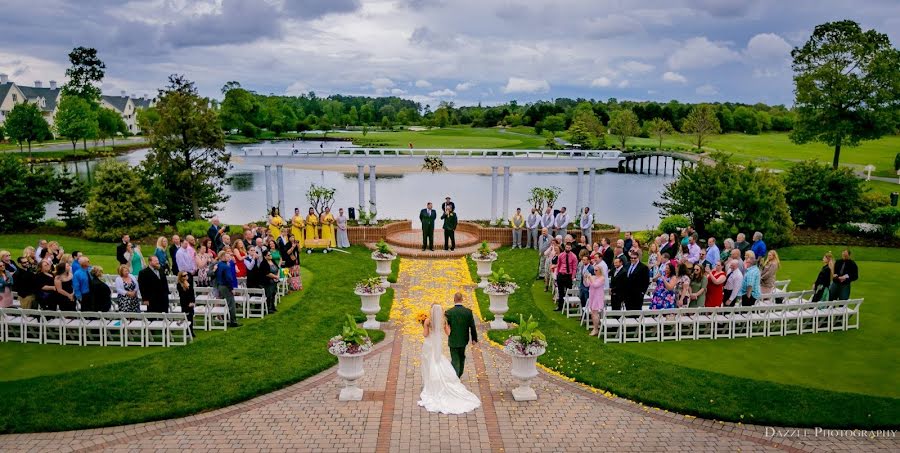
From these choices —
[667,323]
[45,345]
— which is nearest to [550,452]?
[667,323]

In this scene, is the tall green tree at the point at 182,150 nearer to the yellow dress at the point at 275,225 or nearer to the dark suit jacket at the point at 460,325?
the yellow dress at the point at 275,225

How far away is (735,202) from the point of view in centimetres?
2102

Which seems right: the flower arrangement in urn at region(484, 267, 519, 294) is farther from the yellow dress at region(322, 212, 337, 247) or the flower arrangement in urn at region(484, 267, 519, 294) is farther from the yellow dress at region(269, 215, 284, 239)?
the yellow dress at region(322, 212, 337, 247)

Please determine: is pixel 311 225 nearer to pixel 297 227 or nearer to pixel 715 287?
pixel 297 227

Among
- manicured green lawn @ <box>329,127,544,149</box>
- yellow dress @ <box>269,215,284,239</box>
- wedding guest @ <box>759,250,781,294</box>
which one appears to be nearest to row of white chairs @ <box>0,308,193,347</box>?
yellow dress @ <box>269,215,284,239</box>

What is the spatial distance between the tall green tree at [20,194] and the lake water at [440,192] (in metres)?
10.6

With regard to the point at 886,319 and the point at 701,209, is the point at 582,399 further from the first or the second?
the point at 701,209

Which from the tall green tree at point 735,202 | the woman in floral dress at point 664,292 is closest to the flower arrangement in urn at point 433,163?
the tall green tree at point 735,202

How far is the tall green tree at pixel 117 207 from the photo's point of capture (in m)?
21.3

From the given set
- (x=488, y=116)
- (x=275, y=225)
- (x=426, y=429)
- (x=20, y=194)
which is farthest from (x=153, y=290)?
(x=488, y=116)

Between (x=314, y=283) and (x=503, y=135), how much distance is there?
283 ft

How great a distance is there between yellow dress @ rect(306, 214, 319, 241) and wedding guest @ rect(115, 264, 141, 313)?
8220 mm

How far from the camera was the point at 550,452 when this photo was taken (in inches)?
300

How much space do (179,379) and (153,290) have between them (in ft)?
7.52
